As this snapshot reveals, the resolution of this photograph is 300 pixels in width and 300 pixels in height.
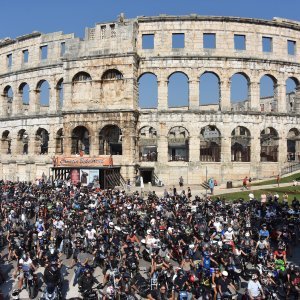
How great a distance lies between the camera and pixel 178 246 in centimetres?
1642

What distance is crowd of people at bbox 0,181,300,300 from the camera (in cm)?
1294

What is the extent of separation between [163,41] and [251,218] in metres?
27.3

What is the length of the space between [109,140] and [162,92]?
9.29 metres

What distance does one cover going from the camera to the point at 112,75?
41.1 m

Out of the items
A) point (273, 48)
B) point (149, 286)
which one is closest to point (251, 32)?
point (273, 48)

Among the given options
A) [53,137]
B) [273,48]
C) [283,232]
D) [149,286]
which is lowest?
[149,286]

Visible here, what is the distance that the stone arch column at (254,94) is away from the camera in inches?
1684

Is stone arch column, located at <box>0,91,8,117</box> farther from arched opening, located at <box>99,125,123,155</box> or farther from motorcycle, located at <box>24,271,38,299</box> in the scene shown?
motorcycle, located at <box>24,271,38,299</box>

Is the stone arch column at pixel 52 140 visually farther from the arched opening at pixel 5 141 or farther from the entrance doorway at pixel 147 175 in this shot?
the entrance doorway at pixel 147 175

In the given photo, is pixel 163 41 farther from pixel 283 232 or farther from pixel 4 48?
pixel 283 232

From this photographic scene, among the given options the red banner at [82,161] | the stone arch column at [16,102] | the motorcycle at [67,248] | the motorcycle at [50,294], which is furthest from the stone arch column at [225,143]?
the motorcycle at [50,294]

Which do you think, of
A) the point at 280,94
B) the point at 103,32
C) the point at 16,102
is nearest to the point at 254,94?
the point at 280,94

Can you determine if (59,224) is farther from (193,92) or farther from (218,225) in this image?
(193,92)

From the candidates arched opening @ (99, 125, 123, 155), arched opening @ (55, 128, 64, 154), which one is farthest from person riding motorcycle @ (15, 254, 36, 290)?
arched opening @ (55, 128, 64, 154)
